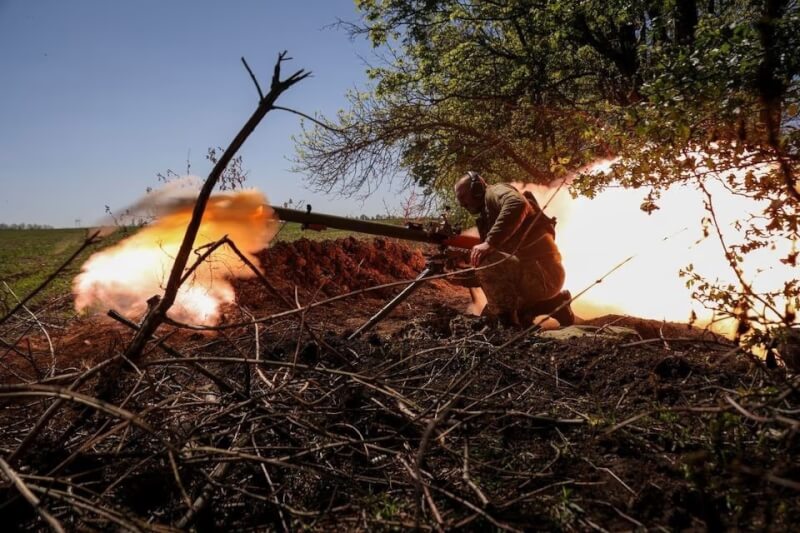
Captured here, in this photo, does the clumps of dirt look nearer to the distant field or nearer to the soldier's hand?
the distant field

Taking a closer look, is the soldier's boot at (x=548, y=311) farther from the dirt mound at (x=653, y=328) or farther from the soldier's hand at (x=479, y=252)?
the soldier's hand at (x=479, y=252)

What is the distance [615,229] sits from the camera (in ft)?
28.7

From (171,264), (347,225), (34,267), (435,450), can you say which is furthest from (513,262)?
(34,267)

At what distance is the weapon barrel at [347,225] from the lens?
14.9 feet

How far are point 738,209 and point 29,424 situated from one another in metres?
8.83

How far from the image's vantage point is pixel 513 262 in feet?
18.7

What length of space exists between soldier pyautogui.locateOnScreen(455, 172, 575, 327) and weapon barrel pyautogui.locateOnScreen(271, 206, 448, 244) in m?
0.69

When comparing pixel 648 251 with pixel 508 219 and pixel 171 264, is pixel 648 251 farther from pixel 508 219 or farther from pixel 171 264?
pixel 171 264

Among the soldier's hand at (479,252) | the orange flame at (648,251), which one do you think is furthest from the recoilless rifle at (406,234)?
the orange flame at (648,251)

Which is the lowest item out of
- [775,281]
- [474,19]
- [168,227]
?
[775,281]

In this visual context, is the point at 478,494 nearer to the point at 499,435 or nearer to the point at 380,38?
the point at 499,435

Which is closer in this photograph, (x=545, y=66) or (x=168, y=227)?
(x=168, y=227)

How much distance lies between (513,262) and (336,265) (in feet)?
16.8

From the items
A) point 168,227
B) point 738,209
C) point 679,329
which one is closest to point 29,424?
point 168,227
